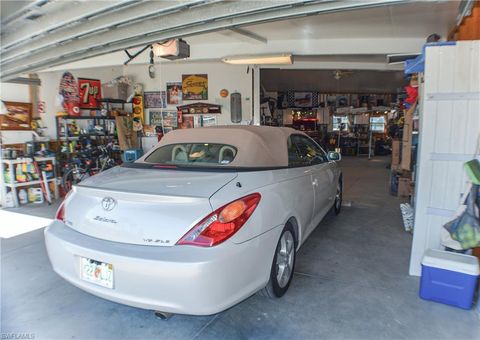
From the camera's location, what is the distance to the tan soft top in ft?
9.21

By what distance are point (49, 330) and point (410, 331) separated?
8.15 feet

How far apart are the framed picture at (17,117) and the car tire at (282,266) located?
6.07 meters

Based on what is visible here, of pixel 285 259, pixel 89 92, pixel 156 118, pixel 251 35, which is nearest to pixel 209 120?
pixel 156 118

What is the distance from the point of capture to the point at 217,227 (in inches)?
75.8

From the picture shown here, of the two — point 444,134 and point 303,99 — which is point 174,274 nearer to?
point 444,134

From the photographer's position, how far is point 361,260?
341 centimetres

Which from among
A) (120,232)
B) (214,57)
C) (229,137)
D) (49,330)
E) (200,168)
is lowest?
(49,330)

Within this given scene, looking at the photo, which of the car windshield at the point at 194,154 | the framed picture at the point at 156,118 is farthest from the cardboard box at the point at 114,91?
the car windshield at the point at 194,154

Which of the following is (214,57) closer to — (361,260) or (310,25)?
(310,25)

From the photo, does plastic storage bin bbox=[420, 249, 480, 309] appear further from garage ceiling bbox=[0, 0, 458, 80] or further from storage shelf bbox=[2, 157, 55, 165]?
storage shelf bbox=[2, 157, 55, 165]

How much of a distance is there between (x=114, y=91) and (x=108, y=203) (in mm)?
7176

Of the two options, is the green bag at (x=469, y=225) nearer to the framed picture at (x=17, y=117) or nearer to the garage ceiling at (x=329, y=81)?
the framed picture at (x=17, y=117)

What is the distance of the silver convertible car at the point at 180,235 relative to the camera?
1849mm

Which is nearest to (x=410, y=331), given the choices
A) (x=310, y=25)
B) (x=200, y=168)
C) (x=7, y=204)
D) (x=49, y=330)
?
(x=200, y=168)
